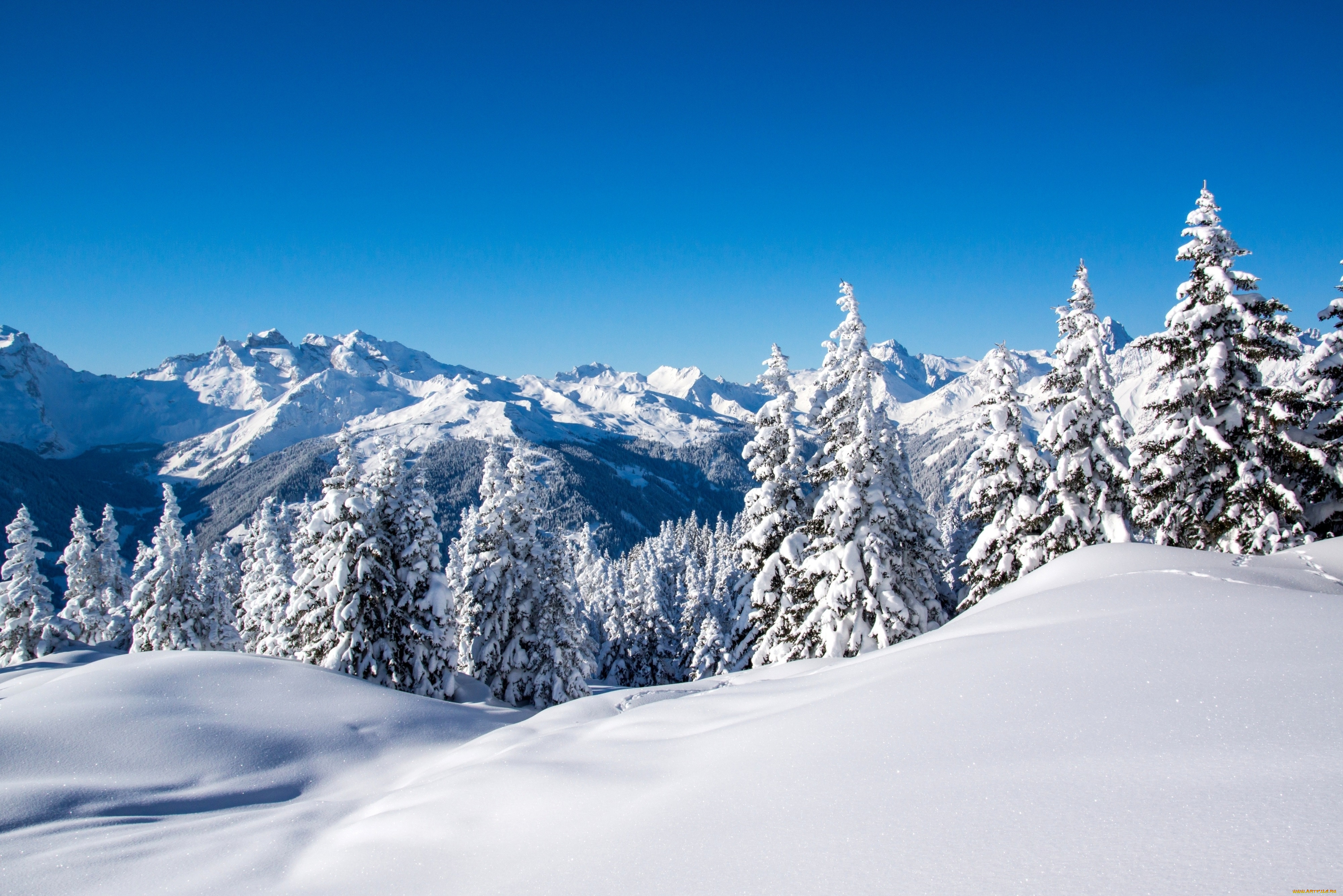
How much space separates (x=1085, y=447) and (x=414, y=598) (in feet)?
72.0

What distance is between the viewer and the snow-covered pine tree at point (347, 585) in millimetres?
20719

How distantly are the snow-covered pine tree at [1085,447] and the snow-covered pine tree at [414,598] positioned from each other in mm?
19566

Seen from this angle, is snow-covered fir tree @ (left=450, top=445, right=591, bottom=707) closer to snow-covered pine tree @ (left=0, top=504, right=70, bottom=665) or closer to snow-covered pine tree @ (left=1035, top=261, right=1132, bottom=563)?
snow-covered pine tree @ (left=1035, top=261, right=1132, bottom=563)

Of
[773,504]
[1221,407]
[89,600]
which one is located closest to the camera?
[1221,407]

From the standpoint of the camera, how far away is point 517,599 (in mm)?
25344

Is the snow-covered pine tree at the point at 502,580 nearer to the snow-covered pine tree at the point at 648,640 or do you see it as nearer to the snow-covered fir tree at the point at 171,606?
the snow-covered fir tree at the point at 171,606

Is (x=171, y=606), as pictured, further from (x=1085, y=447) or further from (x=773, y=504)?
(x=1085, y=447)

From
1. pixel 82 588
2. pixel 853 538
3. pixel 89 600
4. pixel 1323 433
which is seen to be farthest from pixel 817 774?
pixel 82 588

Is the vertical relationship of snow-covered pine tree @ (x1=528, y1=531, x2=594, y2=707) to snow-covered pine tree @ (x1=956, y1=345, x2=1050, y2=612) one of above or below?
below

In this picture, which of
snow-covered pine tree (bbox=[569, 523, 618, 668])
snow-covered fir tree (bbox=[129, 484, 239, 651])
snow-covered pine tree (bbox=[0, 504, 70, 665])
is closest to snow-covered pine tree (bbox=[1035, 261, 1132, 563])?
snow-covered pine tree (bbox=[569, 523, 618, 668])

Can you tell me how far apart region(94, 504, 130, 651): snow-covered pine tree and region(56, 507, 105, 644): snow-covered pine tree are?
80 millimetres

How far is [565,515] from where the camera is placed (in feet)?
641

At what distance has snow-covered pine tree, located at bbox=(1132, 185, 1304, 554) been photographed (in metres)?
13.9

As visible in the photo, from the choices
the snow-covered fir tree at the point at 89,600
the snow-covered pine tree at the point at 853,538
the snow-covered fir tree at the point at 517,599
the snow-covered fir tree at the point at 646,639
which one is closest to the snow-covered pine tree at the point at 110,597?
the snow-covered fir tree at the point at 89,600
